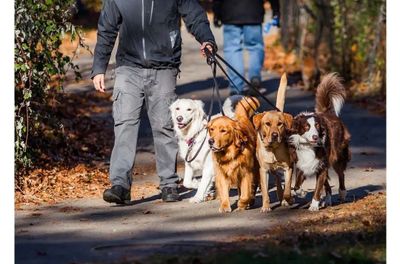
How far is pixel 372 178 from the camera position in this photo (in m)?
12.6

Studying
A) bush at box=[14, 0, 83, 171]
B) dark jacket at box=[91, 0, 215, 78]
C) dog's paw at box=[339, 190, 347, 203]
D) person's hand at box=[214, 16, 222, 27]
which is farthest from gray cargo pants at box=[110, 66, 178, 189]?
person's hand at box=[214, 16, 222, 27]

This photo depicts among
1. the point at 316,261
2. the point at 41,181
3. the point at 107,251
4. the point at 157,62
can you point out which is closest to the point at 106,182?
the point at 41,181

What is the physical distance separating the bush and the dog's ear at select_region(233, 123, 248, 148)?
2.65 meters

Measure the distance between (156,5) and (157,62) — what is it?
1.82ft

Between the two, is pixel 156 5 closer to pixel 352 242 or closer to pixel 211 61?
pixel 211 61

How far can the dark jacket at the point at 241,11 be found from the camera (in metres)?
17.5

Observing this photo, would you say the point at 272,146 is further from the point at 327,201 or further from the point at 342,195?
the point at 342,195

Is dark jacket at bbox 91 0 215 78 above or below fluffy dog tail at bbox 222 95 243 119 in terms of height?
above

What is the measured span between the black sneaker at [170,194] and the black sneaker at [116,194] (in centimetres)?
46

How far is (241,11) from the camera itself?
17484 mm

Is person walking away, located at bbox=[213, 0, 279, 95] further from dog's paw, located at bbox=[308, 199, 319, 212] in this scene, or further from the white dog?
dog's paw, located at bbox=[308, 199, 319, 212]

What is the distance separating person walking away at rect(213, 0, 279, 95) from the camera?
17.5 meters

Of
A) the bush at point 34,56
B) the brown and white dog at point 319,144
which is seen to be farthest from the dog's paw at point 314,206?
the bush at point 34,56
